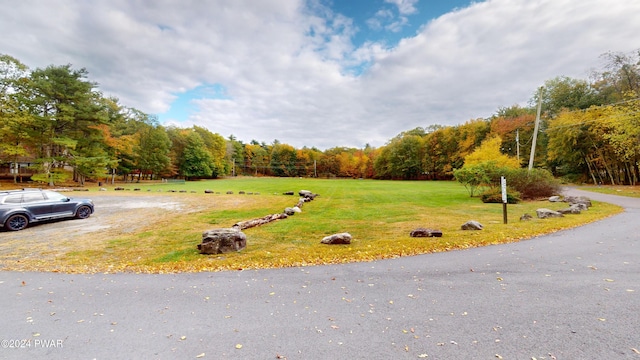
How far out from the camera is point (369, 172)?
80.9m

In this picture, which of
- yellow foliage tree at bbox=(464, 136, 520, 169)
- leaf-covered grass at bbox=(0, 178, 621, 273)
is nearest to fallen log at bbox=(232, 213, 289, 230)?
leaf-covered grass at bbox=(0, 178, 621, 273)

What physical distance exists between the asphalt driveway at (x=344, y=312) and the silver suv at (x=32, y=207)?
7352 mm

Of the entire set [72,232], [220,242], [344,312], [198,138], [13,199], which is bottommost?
[72,232]

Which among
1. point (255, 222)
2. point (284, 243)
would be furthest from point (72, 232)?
point (284, 243)

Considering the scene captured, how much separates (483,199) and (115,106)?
187 feet

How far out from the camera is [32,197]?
11.3 meters

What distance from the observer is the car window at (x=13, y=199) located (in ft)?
34.5

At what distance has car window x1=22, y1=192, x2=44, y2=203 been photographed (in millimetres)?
11061

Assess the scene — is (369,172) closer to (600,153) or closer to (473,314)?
(600,153)

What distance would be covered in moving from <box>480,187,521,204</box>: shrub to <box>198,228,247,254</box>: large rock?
17.5 m

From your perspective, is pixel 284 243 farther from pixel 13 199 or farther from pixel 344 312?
pixel 13 199

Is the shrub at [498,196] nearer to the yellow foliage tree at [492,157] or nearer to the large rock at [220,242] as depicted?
the yellow foliage tree at [492,157]

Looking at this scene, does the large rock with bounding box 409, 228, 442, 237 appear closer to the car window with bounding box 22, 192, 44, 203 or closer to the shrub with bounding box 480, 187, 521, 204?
the shrub with bounding box 480, 187, 521, 204

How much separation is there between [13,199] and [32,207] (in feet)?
2.03
